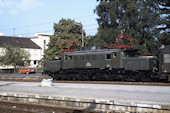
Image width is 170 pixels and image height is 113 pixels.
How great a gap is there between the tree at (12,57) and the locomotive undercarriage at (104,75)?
96.3 feet

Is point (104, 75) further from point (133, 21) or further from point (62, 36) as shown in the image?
point (62, 36)

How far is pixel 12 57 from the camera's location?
169 feet

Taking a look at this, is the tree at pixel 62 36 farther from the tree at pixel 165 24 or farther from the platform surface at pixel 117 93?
the platform surface at pixel 117 93

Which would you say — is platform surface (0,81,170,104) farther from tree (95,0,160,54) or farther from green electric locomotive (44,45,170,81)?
tree (95,0,160,54)

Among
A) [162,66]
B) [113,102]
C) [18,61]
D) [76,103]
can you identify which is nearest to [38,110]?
[76,103]

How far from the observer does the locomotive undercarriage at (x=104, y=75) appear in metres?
20.4

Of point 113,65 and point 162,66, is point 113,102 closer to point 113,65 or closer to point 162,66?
point 162,66

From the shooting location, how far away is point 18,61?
53.0m

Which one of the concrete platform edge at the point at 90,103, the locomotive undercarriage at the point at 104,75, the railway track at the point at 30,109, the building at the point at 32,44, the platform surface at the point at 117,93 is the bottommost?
the railway track at the point at 30,109

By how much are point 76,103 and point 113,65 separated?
38.2 feet

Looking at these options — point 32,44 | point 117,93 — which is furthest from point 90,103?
point 32,44

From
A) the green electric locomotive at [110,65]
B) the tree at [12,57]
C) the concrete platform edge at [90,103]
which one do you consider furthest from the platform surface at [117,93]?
the tree at [12,57]

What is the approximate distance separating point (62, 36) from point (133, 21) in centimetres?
1676

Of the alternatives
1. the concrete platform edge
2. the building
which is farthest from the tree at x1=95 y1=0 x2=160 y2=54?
the concrete platform edge
